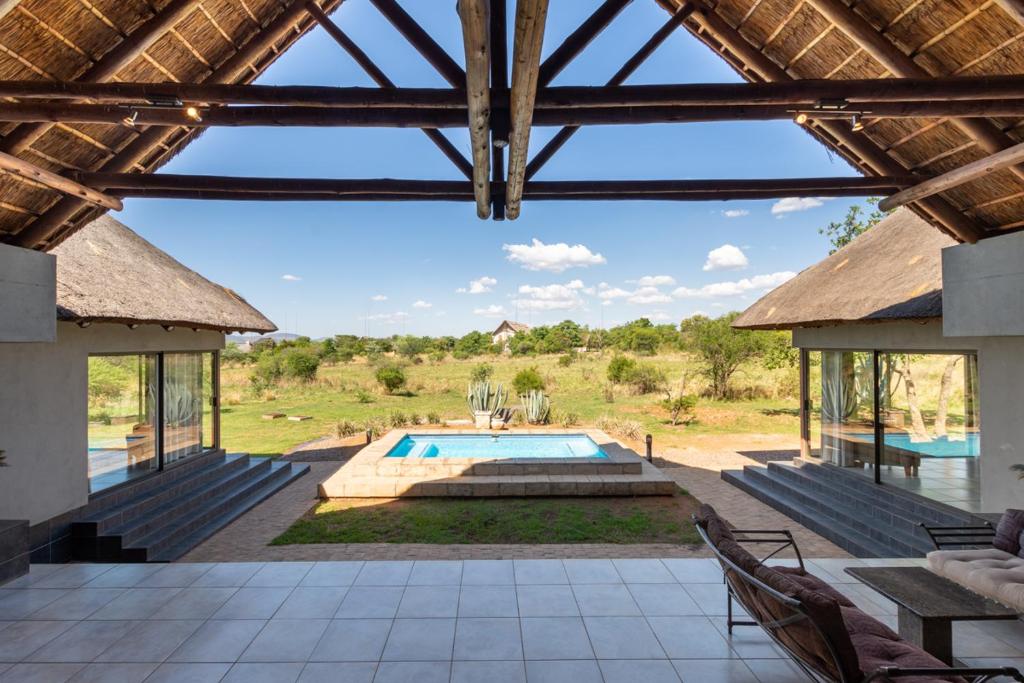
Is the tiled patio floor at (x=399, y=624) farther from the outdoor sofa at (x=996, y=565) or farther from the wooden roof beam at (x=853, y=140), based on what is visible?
the wooden roof beam at (x=853, y=140)

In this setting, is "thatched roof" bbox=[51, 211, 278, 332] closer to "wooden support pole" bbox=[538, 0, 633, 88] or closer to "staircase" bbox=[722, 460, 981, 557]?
"wooden support pole" bbox=[538, 0, 633, 88]

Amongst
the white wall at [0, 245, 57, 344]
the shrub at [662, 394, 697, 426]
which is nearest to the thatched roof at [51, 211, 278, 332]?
the white wall at [0, 245, 57, 344]

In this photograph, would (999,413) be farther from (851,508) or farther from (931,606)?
(931,606)

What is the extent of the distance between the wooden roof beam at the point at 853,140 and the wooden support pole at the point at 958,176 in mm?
223

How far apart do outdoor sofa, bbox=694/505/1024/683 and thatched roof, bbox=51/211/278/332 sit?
6.44 meters

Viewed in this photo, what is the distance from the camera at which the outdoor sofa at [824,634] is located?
7.30 feet

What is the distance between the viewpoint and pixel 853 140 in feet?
16.3

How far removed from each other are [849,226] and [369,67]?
17957 mm

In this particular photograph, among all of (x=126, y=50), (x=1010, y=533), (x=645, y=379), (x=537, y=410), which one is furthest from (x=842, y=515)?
(x=645, y=379)

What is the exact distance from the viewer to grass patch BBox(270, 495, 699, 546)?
6246 mm

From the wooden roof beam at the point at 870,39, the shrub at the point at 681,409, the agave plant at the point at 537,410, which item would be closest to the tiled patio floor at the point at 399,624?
the wooden roof beam at the point at 870,39

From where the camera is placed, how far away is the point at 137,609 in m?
3.88

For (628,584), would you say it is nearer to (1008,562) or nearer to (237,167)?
(1008,562)

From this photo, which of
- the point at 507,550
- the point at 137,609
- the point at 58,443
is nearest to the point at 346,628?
the point at 137,609
